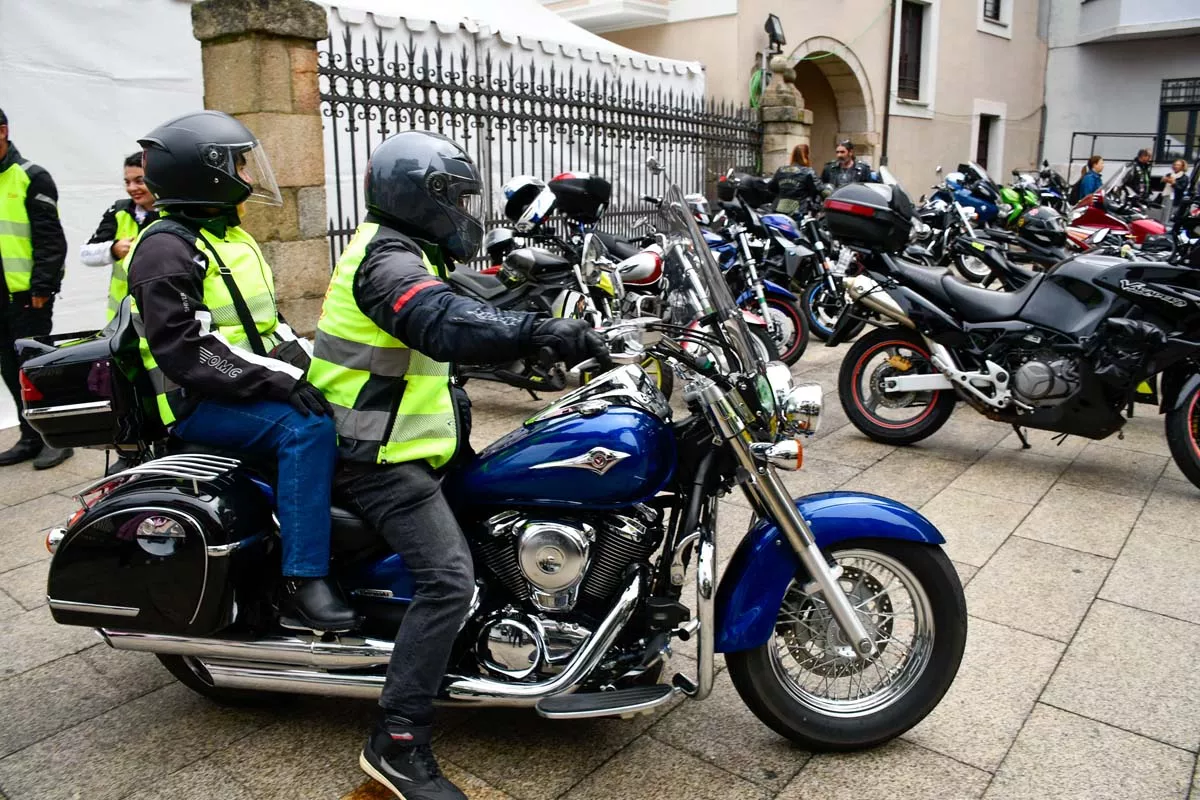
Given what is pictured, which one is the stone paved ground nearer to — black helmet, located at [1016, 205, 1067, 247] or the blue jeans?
the blue jeans

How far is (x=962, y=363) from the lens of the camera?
5.66m

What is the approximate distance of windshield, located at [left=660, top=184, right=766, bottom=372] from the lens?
8.57ft

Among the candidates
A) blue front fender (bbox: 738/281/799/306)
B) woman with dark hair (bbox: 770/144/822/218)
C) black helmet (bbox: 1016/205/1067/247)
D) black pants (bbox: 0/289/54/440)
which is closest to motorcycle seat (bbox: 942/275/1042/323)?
blue front fender (bbox: 738/281/799/306)

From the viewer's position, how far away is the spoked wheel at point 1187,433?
4926 millimetres

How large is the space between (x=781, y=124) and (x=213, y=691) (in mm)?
12317

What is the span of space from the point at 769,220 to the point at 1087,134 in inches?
803

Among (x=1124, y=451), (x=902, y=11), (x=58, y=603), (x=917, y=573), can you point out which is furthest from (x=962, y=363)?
(x=902, y=11)

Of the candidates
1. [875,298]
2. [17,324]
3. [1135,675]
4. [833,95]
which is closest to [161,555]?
[1135,675]

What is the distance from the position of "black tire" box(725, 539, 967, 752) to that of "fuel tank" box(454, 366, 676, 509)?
22.8 inches

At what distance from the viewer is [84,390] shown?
2914mm

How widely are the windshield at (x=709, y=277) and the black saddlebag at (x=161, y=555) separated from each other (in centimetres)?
140

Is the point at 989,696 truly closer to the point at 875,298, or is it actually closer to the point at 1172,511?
the point at 1172,511

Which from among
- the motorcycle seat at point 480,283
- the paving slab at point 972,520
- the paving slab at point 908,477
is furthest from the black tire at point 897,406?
the motorcycle seat at point 480,283

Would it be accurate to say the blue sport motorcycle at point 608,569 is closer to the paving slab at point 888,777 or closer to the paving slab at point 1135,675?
the paving slab at point 888,777
